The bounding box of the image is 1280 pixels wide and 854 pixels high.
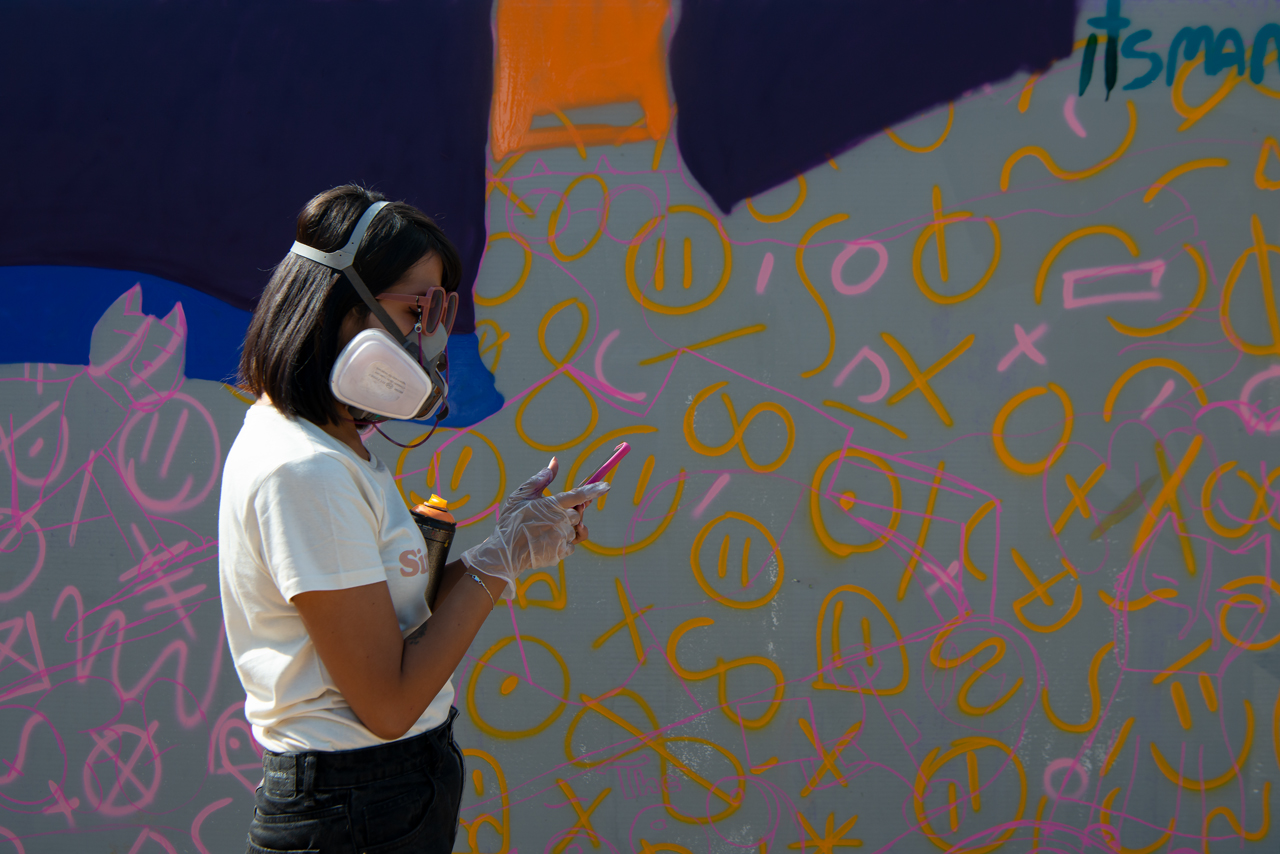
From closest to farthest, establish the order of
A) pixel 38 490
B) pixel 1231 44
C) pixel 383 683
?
1. pixel 383 683
2. pixel 1231 44
3. pixel 38 490

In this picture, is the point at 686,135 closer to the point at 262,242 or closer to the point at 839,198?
the point at 839,198

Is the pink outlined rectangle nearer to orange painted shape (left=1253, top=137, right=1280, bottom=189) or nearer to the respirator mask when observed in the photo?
orange painted shape (left=1253, top=137, right=1280, bottom=189)

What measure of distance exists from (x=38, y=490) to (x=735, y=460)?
84.5 inches

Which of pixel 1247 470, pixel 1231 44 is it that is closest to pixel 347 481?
pixel 1247 470

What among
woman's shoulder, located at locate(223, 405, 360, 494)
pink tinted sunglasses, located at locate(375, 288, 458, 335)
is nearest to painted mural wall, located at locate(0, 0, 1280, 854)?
pink tinted sunglasses, located at locate(375, 288, 458, 335)

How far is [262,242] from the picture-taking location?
255 centimetres

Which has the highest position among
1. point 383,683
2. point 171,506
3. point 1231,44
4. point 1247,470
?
point 1231,44

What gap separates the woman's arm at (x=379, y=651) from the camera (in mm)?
1113

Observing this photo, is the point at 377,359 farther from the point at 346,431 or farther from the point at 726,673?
the point at 726,673

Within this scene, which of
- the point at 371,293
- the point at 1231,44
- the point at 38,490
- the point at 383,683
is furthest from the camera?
the point at 38,490

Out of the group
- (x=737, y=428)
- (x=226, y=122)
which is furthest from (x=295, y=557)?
(x=226, y=122)

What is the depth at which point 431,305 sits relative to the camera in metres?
1.36

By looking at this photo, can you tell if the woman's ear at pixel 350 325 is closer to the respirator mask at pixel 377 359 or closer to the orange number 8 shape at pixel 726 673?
the respirator mask at pixel 377 359

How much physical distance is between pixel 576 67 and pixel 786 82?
2.05 ft
